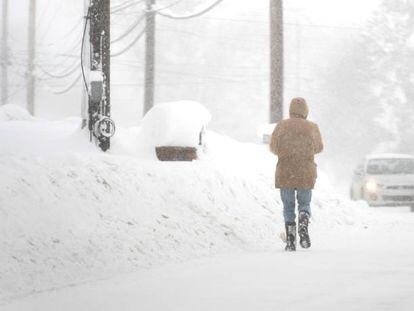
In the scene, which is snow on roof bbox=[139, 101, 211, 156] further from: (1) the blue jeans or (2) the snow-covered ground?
(1) the blue jeans

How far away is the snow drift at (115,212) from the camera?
7.17 meters

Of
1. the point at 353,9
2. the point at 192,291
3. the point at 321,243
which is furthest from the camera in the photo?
the point at 353,9

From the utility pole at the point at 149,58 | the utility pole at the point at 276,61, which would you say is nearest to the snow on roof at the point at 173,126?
the utility pole at the point at 276,61

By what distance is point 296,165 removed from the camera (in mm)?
9266

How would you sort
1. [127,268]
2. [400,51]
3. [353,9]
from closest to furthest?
[127,268]
[400,51]
[353,9]

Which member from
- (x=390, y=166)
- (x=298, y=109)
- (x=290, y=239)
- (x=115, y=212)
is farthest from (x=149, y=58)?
(x=115, y=212)

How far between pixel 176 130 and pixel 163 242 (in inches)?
145

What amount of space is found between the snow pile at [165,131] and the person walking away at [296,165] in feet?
8.66

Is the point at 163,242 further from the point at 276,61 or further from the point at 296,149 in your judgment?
the point at 276,61

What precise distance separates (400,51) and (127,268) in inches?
1831

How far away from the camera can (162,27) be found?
68.7 metres

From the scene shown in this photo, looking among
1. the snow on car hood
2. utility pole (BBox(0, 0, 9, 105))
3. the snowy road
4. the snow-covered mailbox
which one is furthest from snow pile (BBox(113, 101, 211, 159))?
utility pole (BBox(0, 0, 9, 105))

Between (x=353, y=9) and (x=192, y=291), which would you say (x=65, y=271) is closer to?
(x=192, y=291)

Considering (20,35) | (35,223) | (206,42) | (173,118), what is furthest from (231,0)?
(35,223)
